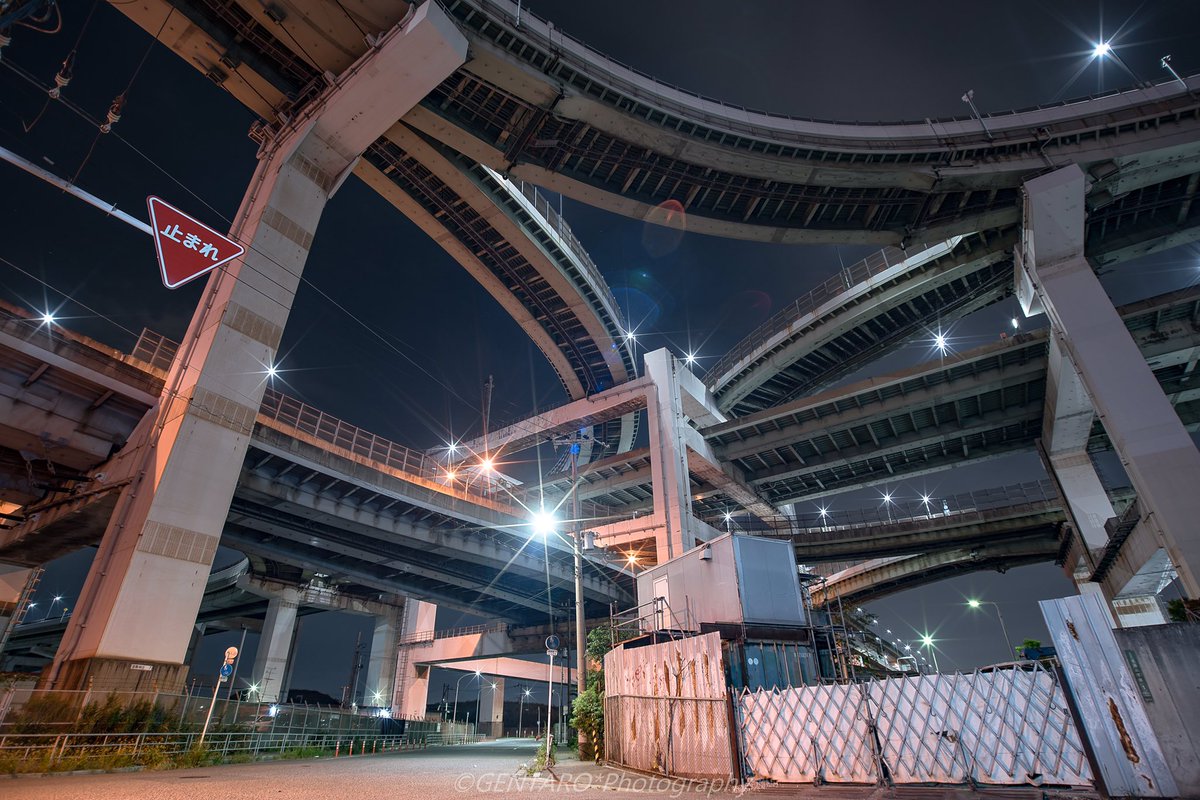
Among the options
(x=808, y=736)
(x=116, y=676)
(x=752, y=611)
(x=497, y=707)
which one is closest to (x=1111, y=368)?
(x=752, y=611)

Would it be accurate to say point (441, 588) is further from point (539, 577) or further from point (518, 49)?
point (518, 49)

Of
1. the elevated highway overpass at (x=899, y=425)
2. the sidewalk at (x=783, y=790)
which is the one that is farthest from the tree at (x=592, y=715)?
the elevated highway overpass at (x=899, y=425)

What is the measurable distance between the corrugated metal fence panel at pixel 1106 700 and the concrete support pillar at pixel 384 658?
5399 cm

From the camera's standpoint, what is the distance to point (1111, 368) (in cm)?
2247

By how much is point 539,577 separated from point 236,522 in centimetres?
1952

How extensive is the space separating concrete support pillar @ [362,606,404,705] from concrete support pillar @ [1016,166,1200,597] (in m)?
54.0

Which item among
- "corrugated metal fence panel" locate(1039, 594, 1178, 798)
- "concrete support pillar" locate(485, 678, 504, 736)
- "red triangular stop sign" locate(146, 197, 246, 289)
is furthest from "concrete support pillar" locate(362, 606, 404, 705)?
"corrugated metal fence panel" locate(1039, 594, 1178, 798)

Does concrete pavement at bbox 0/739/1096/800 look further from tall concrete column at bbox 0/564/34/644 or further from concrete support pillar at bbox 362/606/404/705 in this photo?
concrete support pillar at bbox 362/606/404/705

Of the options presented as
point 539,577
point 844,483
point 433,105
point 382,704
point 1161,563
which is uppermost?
point 433,105

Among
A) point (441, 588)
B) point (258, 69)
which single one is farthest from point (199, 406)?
point (441, 588)

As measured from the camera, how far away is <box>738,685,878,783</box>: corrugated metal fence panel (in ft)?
33.4

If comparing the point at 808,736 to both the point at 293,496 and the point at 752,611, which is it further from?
the point at 293,496

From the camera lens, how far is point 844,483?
45969mm

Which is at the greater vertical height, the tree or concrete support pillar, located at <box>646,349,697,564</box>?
concrete support pillar, located at <box>646,349,697,564</box>
